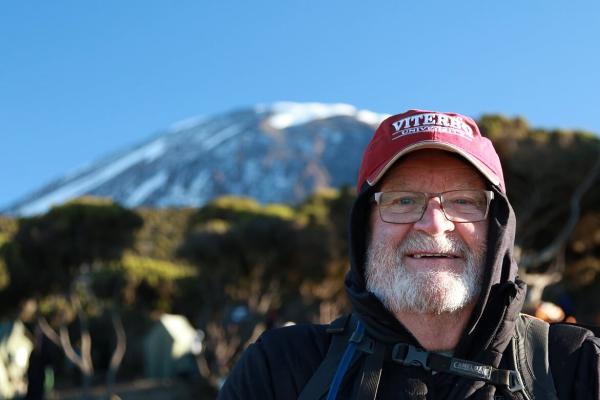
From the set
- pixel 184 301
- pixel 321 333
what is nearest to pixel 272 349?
pixel 321 333

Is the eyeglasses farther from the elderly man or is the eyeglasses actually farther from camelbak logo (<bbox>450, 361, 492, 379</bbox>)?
camelbak logo (<bbox>450, 361, 492, 379</bbox>)

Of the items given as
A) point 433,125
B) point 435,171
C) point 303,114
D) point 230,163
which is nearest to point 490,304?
point 435,171

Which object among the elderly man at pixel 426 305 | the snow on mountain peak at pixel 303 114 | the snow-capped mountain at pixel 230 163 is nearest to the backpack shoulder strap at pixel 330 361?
the elderly man at pixel 426 305

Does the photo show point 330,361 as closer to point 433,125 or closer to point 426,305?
point 426,305

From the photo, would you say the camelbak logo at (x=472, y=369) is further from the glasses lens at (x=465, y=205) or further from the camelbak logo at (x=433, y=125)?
the camelbak logo at (x=433, y=125)

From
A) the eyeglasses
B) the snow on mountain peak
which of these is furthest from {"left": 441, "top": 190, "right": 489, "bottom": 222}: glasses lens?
the snow on mountain peak

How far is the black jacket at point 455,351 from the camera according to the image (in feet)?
5.42

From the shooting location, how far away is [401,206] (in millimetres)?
1883

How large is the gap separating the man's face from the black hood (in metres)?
0.06

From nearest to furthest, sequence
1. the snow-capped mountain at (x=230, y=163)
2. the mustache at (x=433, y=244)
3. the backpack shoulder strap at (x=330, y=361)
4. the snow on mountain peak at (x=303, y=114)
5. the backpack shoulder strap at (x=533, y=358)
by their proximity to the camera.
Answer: the backpack shoulder strap at (x=533, y=358) → the backpack shoulder strap at (x=330, y=361) → the mustache at (x=433, y=244) → the snow-capped mountain at (x=230, y=163) → the snow on mountain peak at (x=303, y=114)

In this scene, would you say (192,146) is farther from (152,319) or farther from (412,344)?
(412,344)

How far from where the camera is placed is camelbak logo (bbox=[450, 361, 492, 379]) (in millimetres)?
1646

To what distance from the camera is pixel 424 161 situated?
1.88 m

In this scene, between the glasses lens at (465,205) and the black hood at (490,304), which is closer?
the black hood at (490,304)
